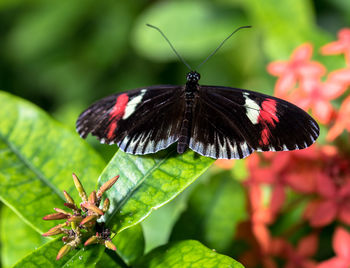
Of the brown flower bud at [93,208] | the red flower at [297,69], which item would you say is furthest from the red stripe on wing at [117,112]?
the red flower at [297,69]

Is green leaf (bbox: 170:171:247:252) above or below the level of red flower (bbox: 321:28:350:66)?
below

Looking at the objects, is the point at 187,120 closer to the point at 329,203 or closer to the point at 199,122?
the point at 199,122

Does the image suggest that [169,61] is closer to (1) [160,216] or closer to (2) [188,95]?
(1) [160,216]

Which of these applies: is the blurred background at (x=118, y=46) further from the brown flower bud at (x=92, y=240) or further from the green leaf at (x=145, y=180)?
the brown flower bud at (x=92, y=240)

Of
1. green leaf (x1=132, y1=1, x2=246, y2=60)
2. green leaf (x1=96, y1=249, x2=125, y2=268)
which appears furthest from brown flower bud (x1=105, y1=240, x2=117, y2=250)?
green leaf (x1=132, y1=1, x2=246, y2=60)

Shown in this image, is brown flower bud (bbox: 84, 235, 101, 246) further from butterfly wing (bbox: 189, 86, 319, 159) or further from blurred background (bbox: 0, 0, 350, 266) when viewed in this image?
blurred background (bbox: 0, 0, 350, 266)
